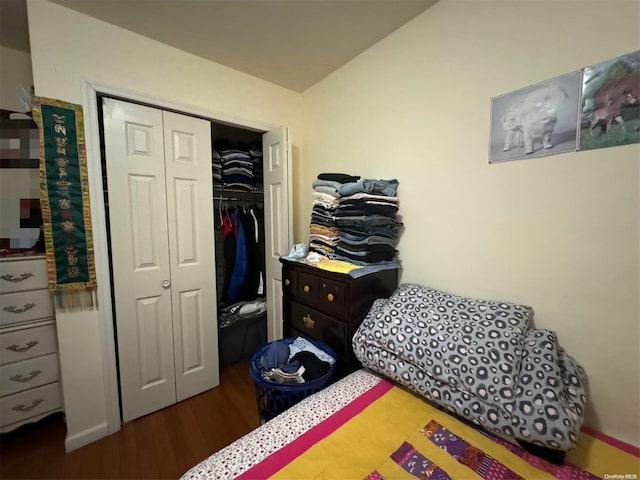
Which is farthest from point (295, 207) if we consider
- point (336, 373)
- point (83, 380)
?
point (83, 380)

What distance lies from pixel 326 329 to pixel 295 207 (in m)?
1.26

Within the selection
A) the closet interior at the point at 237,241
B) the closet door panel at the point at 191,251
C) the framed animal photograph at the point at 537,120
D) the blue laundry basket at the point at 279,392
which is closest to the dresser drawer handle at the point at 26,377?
the closet door panel at the point at 191,251

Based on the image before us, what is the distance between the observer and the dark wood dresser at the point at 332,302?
4.24ft

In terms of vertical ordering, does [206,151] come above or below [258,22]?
below

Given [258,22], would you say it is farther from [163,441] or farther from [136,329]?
[163,441]

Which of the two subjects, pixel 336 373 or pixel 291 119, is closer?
pixel 336 373

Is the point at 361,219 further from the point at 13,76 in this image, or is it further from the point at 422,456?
the point at 13,76

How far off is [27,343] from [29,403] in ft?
1.18

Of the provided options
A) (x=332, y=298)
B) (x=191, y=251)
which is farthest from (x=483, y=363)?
(x=191, y=251)

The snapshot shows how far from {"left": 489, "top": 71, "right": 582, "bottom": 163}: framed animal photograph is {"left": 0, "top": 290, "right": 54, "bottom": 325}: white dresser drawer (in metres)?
2.51

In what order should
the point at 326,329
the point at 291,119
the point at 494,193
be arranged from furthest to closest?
the point at 291,119 < the point at 326,329 < the point at 494,193

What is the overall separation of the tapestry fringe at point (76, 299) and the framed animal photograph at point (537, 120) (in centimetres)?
224

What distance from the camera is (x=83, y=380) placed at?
1.46 m

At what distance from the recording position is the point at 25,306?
142 cm
